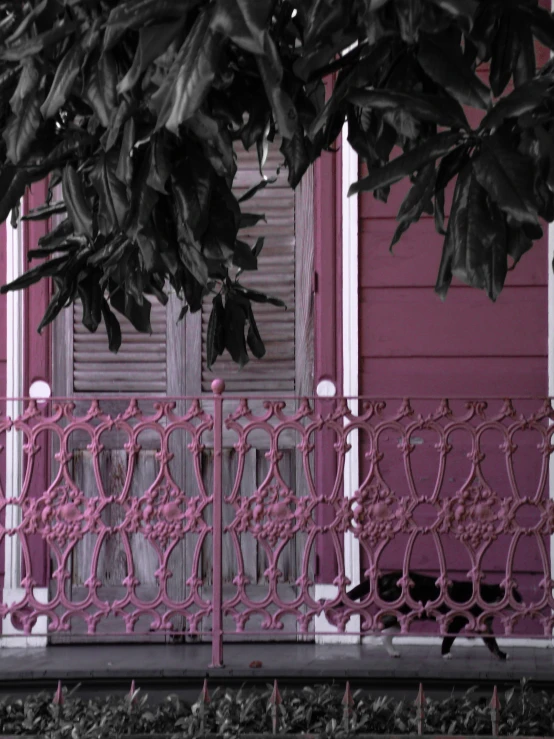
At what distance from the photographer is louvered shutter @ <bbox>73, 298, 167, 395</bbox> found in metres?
5.84

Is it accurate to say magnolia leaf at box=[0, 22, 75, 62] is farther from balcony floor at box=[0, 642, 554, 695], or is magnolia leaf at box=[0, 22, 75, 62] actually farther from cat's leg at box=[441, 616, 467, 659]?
cat's leg at box=[441, 616, 467, 659]

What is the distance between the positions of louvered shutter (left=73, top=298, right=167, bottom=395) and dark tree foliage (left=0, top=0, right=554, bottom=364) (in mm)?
3464

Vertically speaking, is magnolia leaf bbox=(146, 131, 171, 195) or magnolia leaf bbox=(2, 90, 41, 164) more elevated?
magnolia leaf bbox=(2, 90, 41, 164)

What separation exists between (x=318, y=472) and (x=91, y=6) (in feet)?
13.1

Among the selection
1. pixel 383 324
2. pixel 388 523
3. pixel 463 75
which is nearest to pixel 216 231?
pixel 463 75

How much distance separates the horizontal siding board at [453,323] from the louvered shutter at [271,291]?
0.48 m

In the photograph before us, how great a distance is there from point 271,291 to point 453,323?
1053mm

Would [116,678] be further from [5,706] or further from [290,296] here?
[290,296]

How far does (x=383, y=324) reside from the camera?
558 centimetres

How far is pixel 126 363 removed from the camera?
586 centimetres

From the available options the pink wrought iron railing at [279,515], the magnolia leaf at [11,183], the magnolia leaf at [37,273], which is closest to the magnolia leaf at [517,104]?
the magnolia leaf at [11,183]

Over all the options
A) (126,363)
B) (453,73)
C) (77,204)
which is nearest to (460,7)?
(453,73)

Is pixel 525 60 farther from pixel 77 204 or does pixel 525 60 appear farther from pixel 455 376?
pixel 455 376

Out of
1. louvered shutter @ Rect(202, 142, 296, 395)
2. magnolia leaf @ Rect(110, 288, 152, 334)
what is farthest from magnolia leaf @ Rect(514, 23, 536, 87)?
louvered shutter @ Rect(202, 142, 296, 395)
